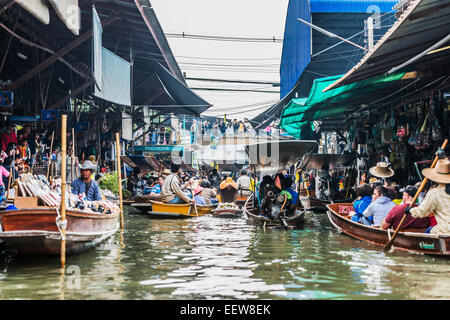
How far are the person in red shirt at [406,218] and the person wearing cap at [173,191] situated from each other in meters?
7.28

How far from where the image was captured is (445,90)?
34.3 ft

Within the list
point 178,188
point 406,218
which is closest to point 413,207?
point 406,218

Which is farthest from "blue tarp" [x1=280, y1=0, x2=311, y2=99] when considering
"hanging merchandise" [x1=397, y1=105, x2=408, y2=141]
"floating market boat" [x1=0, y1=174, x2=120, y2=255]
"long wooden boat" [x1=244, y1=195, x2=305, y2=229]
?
"floating market boat" [x1=0, y1=174, x2=120, y2=255]

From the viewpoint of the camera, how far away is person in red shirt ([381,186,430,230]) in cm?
802

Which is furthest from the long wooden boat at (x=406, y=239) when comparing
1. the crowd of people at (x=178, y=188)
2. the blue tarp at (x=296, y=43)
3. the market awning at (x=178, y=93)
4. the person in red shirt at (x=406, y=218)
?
the blue tarp at (x=296, y=43)

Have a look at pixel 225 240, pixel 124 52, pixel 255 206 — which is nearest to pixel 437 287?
pixel 225 240

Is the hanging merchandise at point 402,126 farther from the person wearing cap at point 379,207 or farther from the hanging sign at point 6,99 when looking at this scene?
the hanging sign at point 6,99

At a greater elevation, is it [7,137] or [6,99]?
[6,99]

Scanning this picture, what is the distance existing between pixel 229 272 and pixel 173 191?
803cm

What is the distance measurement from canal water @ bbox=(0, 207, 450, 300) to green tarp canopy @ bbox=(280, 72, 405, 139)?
3.95 metres

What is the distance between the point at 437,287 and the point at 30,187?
5548mm

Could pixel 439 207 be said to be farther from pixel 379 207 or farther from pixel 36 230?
pixel 36 230

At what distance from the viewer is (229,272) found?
21.5 ft

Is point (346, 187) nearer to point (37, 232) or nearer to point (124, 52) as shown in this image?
point (124, 52)
